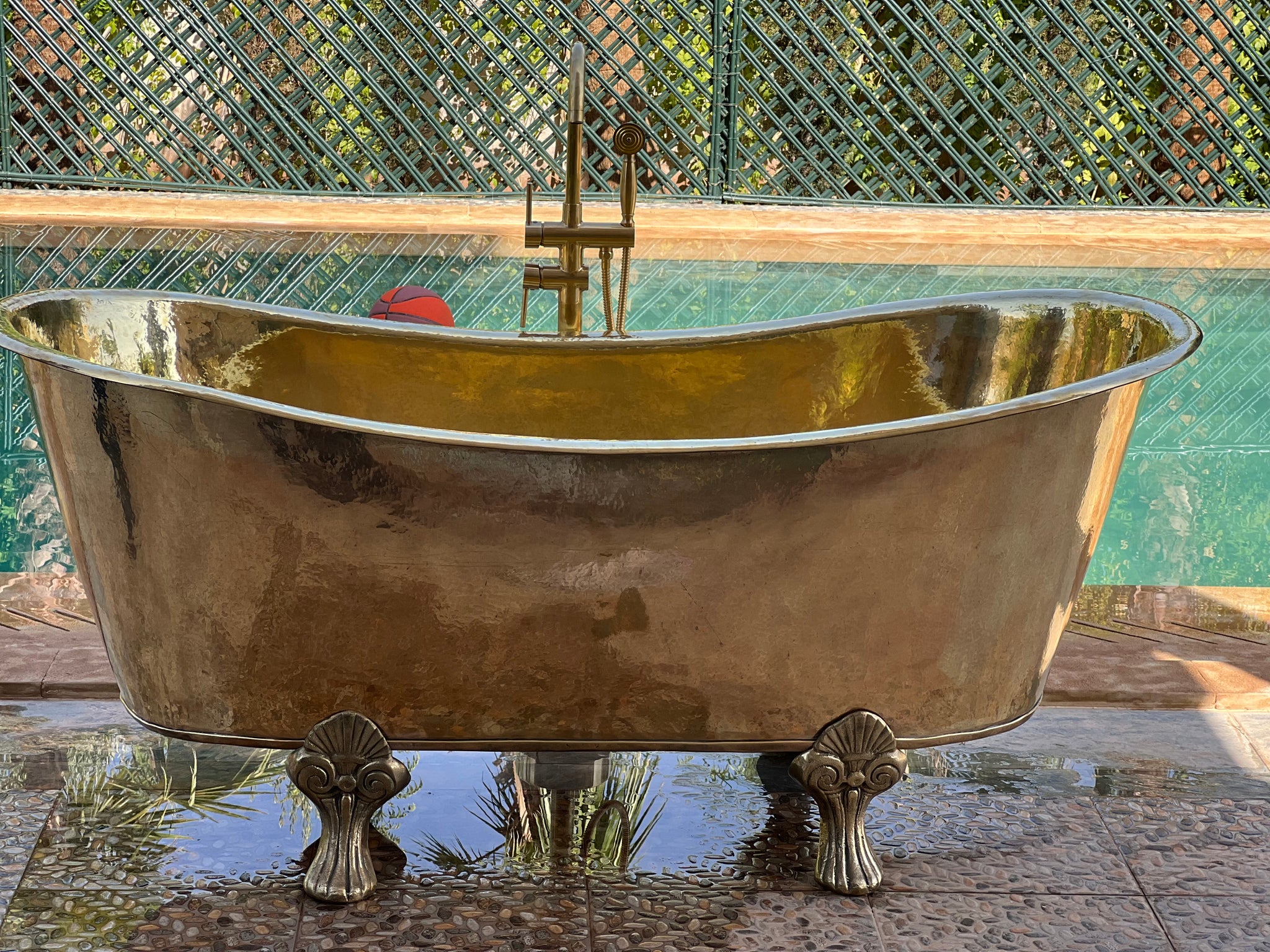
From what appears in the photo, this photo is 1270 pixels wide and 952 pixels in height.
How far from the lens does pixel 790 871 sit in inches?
59.9

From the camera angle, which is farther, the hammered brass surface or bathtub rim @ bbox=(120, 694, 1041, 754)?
bathtub rim @ bbox=(120, 694, 1041, 754)

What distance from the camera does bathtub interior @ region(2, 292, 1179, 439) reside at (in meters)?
1.80

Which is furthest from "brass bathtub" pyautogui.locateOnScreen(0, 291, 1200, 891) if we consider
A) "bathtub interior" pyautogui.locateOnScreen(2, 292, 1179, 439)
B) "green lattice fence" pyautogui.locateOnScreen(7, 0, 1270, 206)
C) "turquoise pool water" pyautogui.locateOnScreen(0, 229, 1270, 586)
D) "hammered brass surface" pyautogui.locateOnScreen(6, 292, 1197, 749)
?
"green lattice fence" pyautogui.locateOnScreen(7, 0, 1270, 206)

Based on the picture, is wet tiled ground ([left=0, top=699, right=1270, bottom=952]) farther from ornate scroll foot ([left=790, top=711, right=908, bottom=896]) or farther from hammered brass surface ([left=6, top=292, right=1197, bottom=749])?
hammered brass surface ([left=6, top=292, right=1197, bottom=749])

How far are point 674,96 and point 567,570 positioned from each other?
5.81 metres

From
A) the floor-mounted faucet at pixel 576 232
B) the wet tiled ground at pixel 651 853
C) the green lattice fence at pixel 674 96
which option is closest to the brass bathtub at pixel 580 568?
the wet tiled ground at pixel 651 853

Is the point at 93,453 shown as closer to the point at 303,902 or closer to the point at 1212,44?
the point at 303,902

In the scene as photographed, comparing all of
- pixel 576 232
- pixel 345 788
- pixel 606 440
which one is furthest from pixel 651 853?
pixel 576 232

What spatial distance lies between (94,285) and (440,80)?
295 centimetres

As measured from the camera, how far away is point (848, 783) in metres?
1.45

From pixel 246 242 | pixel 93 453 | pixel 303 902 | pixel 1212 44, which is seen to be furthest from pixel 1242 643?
pixel 1212 44

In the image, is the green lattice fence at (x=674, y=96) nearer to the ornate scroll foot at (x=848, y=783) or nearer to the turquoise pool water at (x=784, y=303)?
the turquoise pool water at (x=784, y=303)

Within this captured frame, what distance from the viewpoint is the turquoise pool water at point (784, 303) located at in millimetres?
2852

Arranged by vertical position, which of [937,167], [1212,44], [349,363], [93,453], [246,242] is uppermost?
[1212,44]
